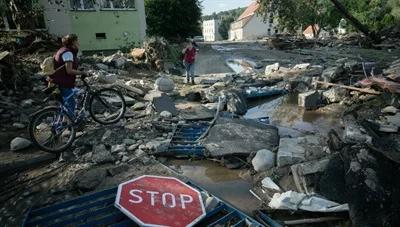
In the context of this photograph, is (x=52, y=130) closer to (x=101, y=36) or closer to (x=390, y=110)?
(x=390, y=110)

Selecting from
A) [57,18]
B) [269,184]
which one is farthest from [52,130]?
[57,18]

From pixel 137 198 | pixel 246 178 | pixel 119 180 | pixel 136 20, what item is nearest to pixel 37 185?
pixel 119 180

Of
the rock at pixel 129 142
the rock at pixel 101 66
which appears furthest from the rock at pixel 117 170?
the rock at pixel 101 66

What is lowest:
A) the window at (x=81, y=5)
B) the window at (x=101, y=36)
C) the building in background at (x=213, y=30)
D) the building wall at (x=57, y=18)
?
the building in background at (x=213, y=30)

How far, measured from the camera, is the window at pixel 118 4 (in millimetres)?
19917

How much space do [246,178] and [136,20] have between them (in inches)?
683

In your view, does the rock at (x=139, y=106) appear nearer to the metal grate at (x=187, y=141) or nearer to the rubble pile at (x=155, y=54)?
the metal grate at (x=187, y=141)

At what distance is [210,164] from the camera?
5898mm

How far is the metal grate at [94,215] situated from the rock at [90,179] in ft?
1.85

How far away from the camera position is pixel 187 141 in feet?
21.4

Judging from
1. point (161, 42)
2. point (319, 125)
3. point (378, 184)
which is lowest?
point (319, 125)

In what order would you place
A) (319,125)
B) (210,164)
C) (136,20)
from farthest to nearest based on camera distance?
(136,20) → (319,125) → (210,164)

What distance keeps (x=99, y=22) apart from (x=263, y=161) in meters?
16.9

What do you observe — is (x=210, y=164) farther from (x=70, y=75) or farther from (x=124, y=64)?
(x=124, y=64)
